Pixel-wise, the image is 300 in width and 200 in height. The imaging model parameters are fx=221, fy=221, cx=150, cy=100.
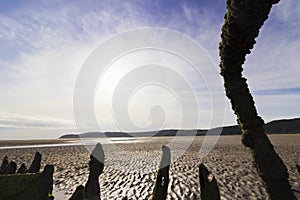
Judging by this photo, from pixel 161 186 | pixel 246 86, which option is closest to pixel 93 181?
pixel 161 186

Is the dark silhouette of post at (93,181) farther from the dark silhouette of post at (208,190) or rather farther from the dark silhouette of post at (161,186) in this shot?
the dark silhouette of post at (208,190)

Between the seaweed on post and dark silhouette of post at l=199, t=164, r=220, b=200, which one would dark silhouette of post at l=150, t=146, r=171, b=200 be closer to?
dark silhouette of post at l=199, t=164, r=220, b=200

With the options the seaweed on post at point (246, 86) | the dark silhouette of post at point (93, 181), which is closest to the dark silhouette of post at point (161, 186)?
the dark silhouette of post at point (93, 181)

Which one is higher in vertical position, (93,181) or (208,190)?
(93,181)

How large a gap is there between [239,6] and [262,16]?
1.12ft

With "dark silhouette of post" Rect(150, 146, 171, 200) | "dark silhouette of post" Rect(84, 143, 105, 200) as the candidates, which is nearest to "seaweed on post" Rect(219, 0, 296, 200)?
"dark silhouette of post" Rect(150, 146, 171, 200)

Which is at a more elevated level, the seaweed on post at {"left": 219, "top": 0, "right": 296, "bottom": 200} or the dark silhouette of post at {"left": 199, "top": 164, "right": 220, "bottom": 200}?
the seaweed on post at {"left": 219, "top": 0, "right": 296, "bottom": 200}

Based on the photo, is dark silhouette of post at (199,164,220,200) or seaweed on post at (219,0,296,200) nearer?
seaweed on post at (219,0,296,200)

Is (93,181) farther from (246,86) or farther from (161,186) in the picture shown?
(246,86)

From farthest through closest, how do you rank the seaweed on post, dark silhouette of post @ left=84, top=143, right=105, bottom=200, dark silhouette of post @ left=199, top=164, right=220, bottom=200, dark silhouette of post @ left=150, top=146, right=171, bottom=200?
dark silhouette of post @ left=84, top=143, right=105, bottom=200 → dark silhouette of post @ left=150, top=146, right=171, bottom=200 → dark silhouette of post @ left=199, top=164, right=220, bottom=200 → the seaweed on post

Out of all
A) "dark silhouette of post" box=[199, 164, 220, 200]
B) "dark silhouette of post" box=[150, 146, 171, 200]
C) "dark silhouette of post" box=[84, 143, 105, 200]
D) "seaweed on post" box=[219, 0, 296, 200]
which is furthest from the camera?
"dark silhouette of post" box=[84, 143, 105, 200]

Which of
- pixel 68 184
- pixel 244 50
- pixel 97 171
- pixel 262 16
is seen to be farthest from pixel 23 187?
pixel 68 184

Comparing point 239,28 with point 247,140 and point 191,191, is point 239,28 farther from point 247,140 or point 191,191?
point 191,191

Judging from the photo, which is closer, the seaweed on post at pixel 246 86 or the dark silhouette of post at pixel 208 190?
the seaweed on post at pixel 246 86
